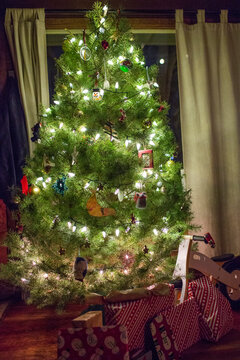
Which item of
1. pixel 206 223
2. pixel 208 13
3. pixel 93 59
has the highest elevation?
pixel 208 13

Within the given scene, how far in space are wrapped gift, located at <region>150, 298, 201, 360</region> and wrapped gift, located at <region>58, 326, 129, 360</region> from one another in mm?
290

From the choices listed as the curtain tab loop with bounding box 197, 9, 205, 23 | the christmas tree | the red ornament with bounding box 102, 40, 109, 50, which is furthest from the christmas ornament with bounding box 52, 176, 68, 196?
the curtain tab loop with bounding box 197, 9, 205, 23

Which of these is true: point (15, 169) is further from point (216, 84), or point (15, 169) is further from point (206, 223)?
point (216, 84)

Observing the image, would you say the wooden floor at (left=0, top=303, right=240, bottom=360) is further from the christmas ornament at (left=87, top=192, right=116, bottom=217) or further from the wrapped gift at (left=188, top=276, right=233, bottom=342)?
the christmas ornament at (left=87, top=192, right=116, bottom=217)

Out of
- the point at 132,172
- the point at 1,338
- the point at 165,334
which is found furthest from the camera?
the point at 132,172

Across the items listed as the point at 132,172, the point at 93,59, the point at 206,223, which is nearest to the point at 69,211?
the point at 132,172

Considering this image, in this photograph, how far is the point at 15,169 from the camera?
3.28 metres

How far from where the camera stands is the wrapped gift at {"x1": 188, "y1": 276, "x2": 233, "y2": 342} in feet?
6.70

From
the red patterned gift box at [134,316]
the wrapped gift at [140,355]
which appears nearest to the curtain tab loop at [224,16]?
the red patterned gift box at [134,316]

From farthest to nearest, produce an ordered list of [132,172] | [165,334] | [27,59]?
1. [27,59]
2. [132,172]
3. [165,334]

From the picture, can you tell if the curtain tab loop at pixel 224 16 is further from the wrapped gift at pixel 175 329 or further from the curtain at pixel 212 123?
the wrapped gift at pixel 175 329

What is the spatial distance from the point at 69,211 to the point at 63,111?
0.69m

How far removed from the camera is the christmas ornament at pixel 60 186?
2.41 m

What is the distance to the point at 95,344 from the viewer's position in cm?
155
